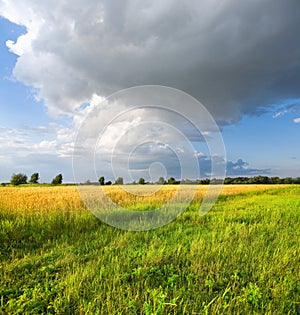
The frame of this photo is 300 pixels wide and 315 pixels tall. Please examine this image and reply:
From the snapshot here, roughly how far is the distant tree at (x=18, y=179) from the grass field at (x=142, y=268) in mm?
62140

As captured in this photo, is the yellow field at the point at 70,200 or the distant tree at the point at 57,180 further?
the distant tree at the point at 57,180

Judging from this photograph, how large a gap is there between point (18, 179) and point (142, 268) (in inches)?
2713

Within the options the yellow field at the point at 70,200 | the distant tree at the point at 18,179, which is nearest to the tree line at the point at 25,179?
the distant tree at the point at 18,179

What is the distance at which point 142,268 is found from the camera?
184 inches

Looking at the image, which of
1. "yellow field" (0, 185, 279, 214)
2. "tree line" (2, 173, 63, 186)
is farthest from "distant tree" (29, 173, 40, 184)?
"yellow field" (0, 185, 279, 214)

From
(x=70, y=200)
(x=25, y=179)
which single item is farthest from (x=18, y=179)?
(x=70, y=200)

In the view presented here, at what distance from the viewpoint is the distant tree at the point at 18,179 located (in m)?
63.2

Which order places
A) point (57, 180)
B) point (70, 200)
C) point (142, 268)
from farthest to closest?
point (57, 180) < point (70, 200) < point (142, 268)

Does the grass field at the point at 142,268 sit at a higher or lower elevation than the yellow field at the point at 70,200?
lower

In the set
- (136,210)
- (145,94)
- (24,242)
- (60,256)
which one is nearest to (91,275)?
(60,256)

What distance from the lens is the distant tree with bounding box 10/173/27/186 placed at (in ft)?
207

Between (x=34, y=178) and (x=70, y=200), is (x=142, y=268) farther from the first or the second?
(x=34, y=178)

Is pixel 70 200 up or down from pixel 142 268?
up

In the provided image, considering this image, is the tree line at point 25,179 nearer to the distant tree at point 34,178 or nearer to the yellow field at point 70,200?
the distant tree at point 34,178
